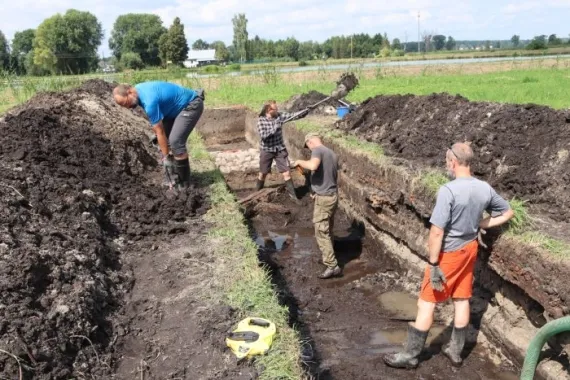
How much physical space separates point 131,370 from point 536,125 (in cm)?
564

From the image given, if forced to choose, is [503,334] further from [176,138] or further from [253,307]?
[176,138]

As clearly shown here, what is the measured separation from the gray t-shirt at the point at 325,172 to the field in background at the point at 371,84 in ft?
19.5

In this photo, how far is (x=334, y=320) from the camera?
5.17m

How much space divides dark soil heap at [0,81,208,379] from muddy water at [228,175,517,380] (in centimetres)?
164

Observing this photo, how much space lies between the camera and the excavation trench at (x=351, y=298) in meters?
4.30

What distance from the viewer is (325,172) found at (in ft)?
20.1

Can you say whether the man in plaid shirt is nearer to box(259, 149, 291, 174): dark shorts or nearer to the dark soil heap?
box(259, 149, 291, 174): dark shorts

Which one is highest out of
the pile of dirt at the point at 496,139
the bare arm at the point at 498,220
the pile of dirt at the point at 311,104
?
the pile of dirt at the point at 311,104

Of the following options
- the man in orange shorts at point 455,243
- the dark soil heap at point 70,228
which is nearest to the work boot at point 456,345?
the man in orange shorts at point 455,243

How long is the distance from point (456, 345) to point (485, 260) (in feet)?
3.00

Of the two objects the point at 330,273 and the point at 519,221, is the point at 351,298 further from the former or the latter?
the point at 519,221

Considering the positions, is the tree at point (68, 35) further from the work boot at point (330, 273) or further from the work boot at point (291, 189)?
the work boot at point (330, 273)

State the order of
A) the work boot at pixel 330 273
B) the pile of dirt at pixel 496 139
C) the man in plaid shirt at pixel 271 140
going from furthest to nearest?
the man in plaid shirt at pixel 271 140
the work boot at pixel 330 273
the pile of dirt at pixel 496 139

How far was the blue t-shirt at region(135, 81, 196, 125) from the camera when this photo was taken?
5.86m
